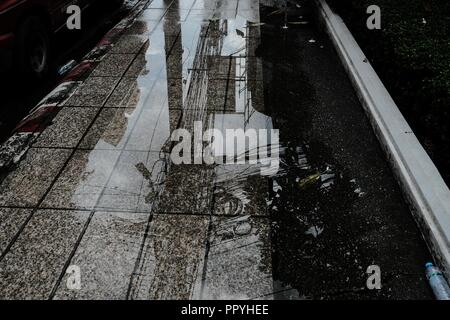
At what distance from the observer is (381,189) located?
4.35 metres

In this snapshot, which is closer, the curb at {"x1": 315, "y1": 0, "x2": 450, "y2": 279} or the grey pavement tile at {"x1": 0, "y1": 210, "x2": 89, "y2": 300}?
the grey pavement tile at {"x1": 0, "y1": 210, "x2": 89, "y2": 300}

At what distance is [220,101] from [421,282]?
3505 mm

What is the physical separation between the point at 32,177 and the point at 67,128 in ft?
3.32

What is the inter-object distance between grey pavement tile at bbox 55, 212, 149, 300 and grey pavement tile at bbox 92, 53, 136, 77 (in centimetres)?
334

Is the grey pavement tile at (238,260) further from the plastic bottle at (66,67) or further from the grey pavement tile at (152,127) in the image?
the plastic bottle at (66,67)

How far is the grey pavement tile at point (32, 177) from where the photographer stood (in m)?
4.20

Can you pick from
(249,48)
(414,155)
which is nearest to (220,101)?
(249,48)

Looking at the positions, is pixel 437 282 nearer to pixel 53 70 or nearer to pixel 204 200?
pixel 204 200

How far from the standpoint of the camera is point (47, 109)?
579 cm

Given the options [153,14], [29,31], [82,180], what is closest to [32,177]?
[82,180]

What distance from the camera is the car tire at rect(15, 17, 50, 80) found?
6168 millimetres

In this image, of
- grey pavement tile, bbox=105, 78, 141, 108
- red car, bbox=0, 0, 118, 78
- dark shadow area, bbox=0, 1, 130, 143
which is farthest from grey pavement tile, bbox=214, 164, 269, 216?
red car, bbox=0, 0, 118, 78

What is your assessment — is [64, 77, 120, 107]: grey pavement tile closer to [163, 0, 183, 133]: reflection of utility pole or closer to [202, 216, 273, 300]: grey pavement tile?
[163, 0, 183, 133]: reflection of utility pole
